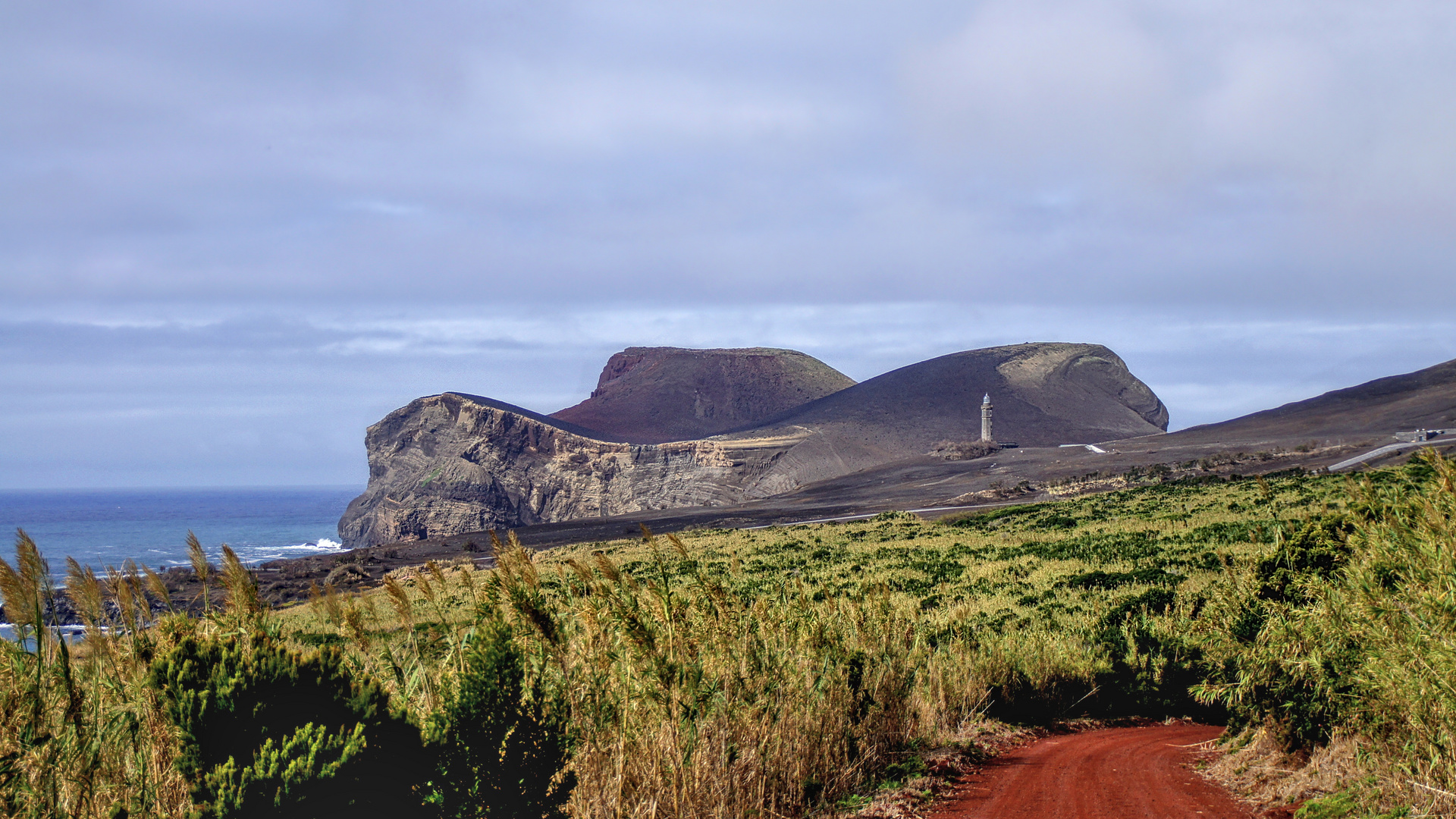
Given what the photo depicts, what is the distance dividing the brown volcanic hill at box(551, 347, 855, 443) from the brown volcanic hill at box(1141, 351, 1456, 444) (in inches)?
3367

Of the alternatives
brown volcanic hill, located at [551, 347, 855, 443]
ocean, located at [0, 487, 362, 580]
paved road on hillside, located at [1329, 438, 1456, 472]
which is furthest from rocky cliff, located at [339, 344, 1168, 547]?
paved road on hillside, located at [1329, 438, 1456, 472]

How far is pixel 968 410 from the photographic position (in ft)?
378

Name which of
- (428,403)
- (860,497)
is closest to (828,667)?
(860,497)

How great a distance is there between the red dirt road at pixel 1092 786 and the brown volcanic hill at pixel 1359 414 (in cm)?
6805

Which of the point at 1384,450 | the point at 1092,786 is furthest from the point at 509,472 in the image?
the point at 1092,786

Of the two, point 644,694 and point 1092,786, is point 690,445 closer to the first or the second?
point 1092,786

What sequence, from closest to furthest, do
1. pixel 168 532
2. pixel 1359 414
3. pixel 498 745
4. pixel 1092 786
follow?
1. pixel 498 745
2. pixel 1092 786
3. pixel 1359 414
4. pixel 168 532

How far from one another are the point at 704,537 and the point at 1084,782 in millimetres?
34687

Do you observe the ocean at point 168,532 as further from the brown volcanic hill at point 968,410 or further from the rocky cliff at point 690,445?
the brown volcanic hill at point 968,410

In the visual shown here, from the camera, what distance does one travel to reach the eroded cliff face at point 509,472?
313 feet

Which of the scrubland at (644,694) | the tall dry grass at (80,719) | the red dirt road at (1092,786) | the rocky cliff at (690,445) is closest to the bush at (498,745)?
the scrubland at (644,694)

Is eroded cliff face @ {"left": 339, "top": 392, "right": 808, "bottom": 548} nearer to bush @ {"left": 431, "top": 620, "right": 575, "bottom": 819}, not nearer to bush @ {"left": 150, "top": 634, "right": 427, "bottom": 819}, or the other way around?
bush @ {"left": 431, "top": 620, "right": 575, "bottom": 819}

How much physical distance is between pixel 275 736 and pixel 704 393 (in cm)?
16796

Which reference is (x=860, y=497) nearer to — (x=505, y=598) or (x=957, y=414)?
(x=957, y=414)
